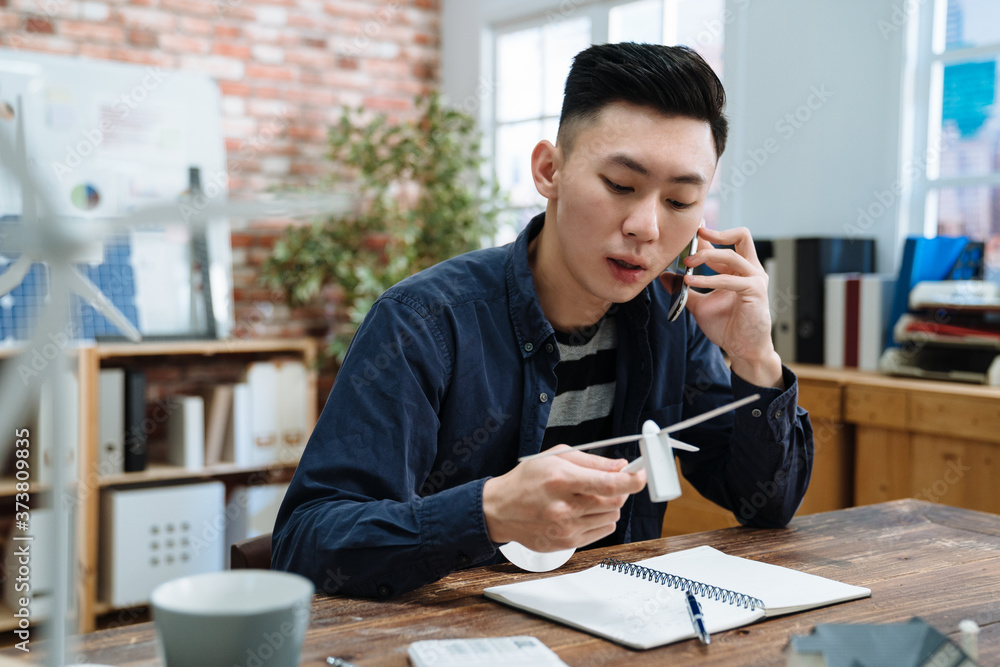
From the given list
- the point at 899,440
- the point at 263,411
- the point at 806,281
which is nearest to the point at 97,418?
the point at 263,411

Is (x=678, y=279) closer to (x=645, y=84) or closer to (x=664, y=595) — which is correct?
(x=645, y=84)

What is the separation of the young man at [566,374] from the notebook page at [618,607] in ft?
0.22

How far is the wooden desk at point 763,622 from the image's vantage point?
0.85m

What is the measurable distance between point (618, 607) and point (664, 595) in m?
0.07

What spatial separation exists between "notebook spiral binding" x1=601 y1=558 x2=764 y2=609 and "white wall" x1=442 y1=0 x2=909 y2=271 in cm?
235

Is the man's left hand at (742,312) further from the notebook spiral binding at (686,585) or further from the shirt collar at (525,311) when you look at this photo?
the notebook spiral binding at (686,585)

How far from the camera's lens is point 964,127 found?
294 cm

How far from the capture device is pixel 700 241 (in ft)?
5.03

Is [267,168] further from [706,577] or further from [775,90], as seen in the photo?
[706,577]

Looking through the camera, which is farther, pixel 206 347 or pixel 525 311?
pixel 206 347

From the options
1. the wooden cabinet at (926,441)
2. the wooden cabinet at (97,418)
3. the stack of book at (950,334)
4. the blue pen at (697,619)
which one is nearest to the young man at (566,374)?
the blue pen at (697,619)

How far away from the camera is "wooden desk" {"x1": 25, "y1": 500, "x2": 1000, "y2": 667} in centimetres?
85

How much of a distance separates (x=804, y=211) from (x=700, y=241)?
1.94m

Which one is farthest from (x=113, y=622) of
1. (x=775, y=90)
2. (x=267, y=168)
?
(x=775, y=90)
